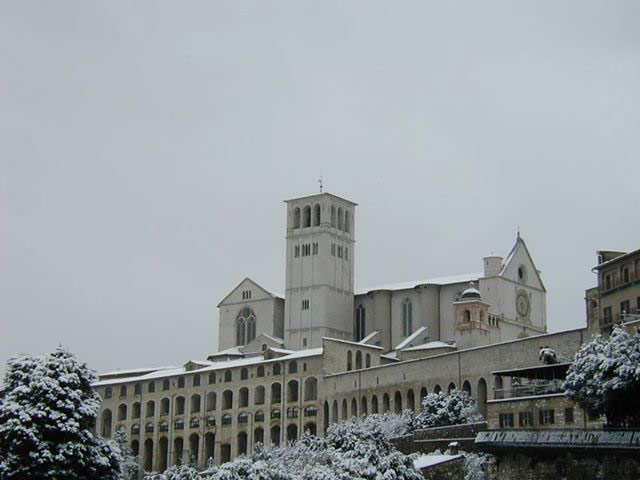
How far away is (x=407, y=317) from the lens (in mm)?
103500

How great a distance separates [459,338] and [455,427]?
87.6 feet

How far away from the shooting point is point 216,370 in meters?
98.5

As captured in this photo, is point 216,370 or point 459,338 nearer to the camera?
point 459,338

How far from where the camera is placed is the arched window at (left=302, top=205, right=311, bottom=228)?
111 m

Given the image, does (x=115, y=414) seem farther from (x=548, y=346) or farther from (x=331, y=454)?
(x=331, y=454)

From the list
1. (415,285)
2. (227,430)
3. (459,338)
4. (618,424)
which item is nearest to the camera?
(618,424)

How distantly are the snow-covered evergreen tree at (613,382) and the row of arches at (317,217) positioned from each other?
6225 cm

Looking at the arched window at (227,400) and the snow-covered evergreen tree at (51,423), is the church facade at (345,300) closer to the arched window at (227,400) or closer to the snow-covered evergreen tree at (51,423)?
the arched window at (227,400)

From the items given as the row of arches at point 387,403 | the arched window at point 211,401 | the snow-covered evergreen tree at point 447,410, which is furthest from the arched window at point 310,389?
the snow-covered evergreen tree at point 447,410

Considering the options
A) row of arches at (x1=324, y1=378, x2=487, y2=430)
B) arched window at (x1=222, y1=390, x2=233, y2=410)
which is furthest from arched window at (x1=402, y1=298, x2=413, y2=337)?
arched window at (x1=222, y1=390, x2=233, y2=410)

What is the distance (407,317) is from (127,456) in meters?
24.9

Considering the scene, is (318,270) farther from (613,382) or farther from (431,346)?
(613,382)

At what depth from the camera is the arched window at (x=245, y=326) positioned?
111m

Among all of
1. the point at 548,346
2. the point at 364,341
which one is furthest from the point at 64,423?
the point at 364,341
